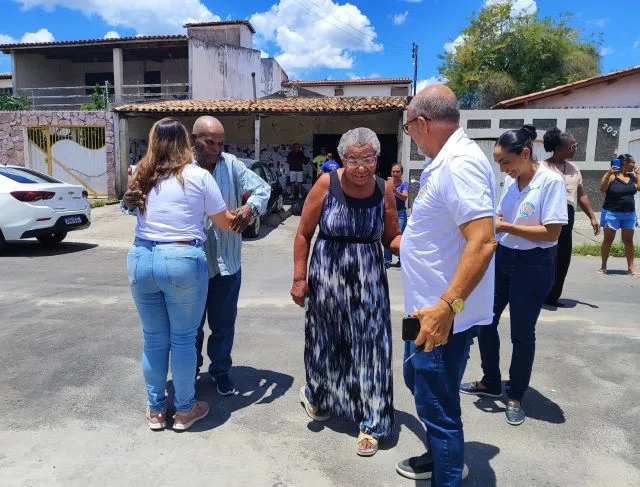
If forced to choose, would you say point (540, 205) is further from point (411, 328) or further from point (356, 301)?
point (411, 328)

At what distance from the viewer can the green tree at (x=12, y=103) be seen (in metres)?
18.8

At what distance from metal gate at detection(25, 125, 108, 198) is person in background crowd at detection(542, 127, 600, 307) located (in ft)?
49.6

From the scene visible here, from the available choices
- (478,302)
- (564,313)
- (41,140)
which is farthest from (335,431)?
(41,140)

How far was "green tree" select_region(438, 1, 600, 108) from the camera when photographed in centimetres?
2802

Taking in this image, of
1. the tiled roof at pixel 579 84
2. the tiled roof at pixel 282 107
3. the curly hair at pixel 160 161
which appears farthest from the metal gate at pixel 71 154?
the curly hair at pixel 160 161

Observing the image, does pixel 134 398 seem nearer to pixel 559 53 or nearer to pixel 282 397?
pixel 282 397

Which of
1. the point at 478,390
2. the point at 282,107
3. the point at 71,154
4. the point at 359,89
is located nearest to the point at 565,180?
the point at 478,390

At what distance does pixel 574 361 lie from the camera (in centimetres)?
403

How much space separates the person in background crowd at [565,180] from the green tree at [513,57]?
976 inches

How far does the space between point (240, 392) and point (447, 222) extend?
2.11 m

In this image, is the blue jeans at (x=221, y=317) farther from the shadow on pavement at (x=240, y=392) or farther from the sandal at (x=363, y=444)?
the sandal at (x=363, y=444)

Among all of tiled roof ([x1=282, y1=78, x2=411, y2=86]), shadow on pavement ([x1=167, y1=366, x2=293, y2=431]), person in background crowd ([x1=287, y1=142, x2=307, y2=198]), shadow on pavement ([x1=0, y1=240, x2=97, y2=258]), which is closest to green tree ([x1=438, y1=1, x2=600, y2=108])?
tiled roof ([x1=282, y1=78, x2=411, y2=86])

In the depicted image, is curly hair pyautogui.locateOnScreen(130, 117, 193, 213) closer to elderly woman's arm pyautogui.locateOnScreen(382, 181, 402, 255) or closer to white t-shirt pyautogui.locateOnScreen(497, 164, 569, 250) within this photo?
elderly woman's arm pyautogui.locateOnScreen(382, 181, 402, 255)

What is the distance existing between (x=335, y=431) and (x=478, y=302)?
52.9 inches
